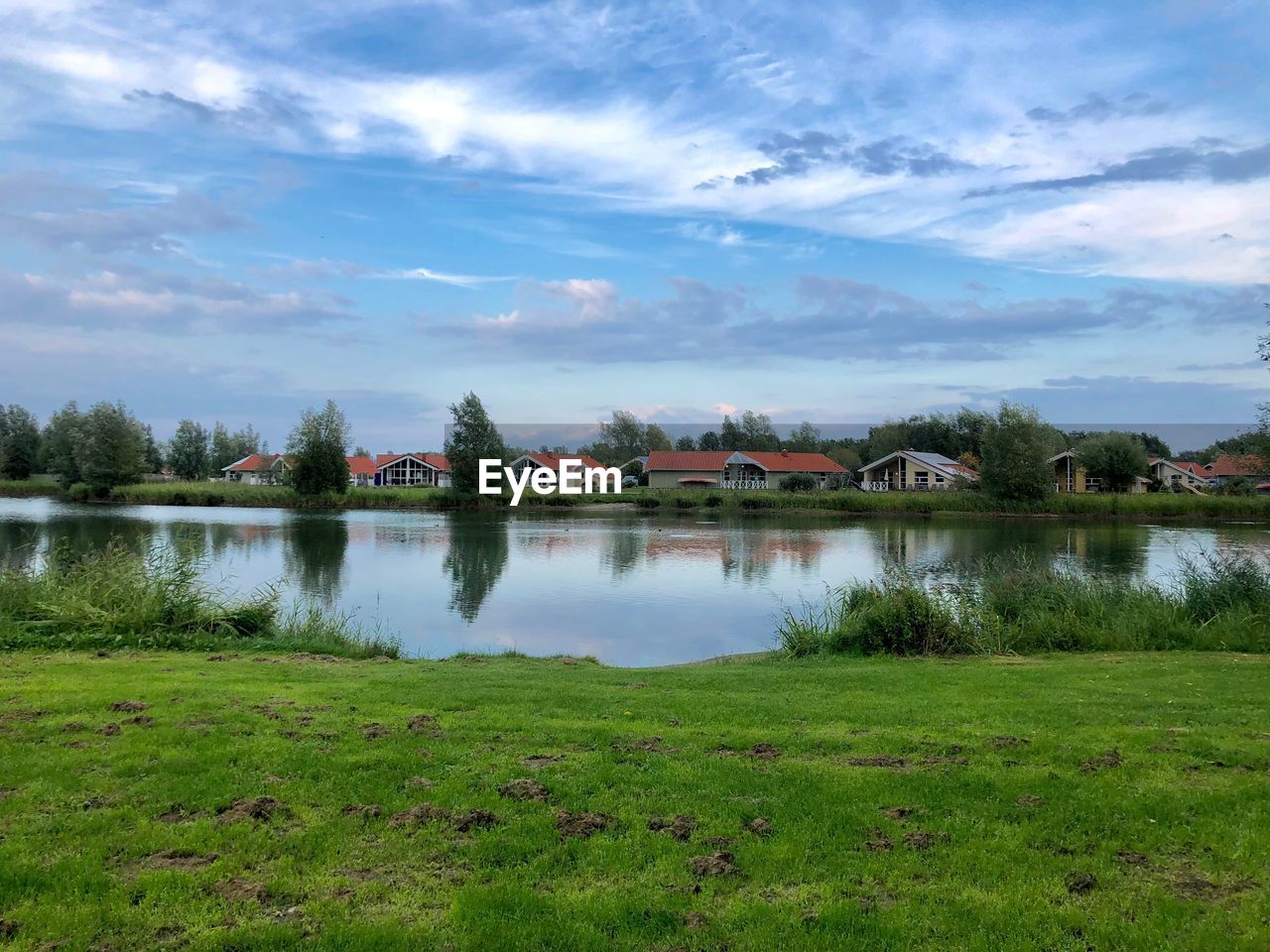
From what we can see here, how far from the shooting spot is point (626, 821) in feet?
16.0

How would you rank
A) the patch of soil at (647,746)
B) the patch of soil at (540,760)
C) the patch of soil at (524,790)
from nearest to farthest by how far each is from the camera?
the patch of soil at (524,790), the patch of soil at (540,760), the patch of soil at (647,746)

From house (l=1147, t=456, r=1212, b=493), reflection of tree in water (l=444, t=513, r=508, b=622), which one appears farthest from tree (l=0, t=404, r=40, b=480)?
house (l=1147, t=456, r=1212, b=493)

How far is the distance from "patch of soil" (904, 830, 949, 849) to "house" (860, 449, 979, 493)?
242ft

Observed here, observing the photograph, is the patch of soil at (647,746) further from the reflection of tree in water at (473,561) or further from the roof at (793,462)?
the roof at (793,462)

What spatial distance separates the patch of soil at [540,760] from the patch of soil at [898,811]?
2261mm

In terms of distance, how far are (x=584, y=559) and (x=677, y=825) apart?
2851 cm

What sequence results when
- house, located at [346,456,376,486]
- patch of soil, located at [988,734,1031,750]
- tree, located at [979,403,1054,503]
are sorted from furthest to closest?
1. house, located at [346,456,376,486]
2. tree, located at [979,403,1054,503]
3. patch of soil, located at [988,734,1031,750]

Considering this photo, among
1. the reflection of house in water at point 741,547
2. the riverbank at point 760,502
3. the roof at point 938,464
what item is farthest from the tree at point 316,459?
the roof at point 938,464

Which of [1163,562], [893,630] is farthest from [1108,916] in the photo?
[1163,562]

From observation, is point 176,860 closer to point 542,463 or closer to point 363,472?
point 542,463

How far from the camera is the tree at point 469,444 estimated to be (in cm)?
7344

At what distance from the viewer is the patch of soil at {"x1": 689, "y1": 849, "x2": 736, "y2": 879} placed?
4293 millimetres

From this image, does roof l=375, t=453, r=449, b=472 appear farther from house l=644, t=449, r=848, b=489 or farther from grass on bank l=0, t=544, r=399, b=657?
grass on bank l=0, t=544, r=399, b=657

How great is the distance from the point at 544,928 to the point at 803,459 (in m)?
89.9
